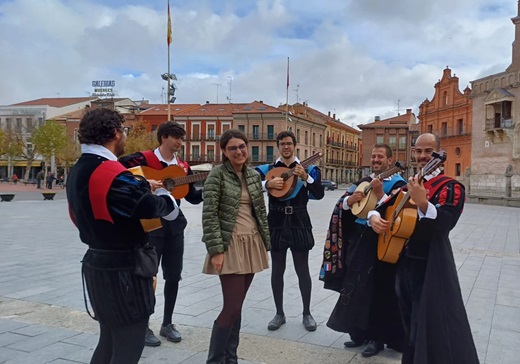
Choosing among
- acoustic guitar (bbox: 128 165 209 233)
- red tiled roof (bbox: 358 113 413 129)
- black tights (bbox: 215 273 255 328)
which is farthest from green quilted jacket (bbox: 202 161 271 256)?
red tiled roof (bbox: 358 113 413 129)

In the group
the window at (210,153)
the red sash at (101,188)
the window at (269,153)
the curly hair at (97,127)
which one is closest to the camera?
the red sash at (101,188)

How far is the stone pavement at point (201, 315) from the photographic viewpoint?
3.87 meters

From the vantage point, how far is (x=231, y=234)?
341 cm

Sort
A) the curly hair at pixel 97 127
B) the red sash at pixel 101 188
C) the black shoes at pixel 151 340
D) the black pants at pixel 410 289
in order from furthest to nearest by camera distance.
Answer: the black shoes at pixel 151 340 < the black pants at pixel 410 289 < the curly hair at pixel 97 127 < the red sash at pixel 101 188

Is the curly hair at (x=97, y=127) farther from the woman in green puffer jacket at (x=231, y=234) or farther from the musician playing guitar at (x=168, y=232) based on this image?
the musician playing guitar at (x=168, y=232)

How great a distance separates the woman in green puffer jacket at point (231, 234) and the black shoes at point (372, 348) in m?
1.13

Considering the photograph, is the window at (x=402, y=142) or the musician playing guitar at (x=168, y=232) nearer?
the musician playing guitar at (x=168, y=232)

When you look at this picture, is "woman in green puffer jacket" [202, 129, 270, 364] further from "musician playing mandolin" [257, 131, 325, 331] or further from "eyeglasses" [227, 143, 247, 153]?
"musician playing mandolin" [257, 131, 325, 331]

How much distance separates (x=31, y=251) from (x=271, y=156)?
56.5m

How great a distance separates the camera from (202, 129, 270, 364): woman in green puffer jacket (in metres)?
3.35

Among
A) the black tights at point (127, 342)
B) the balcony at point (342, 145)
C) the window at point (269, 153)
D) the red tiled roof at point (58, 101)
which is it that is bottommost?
the black tights at point (127, 342)

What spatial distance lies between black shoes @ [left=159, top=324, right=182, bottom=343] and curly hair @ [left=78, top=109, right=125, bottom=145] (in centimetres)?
232

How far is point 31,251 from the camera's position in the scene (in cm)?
894

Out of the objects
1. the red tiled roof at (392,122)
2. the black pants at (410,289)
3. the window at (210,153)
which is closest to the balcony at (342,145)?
the red tiled roof at (392,122)
